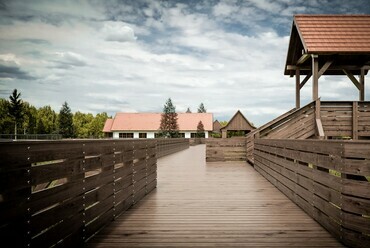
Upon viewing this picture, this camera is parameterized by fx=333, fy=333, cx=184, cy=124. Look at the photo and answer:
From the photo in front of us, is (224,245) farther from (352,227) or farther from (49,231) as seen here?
(49,231)

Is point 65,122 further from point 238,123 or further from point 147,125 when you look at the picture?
point 238,123

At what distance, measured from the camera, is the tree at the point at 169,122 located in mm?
65625

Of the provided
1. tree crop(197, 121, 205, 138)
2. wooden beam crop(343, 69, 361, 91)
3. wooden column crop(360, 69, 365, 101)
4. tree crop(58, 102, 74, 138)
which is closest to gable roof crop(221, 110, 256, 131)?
tree crop(197, 121, 205, 138)

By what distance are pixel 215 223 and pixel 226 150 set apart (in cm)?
1132

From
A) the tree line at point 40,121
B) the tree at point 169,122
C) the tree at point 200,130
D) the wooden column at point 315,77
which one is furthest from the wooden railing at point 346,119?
the tree line at point 40,121

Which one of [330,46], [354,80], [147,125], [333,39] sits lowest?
[147,125]

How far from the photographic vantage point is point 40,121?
102 metres

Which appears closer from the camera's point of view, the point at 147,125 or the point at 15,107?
the point at 147,125

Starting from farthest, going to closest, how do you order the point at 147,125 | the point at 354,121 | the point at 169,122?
the point at 147,125, the point at 169,122, the point at 354,121

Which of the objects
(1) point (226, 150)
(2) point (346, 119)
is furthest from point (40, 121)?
(2) point (346, 119)

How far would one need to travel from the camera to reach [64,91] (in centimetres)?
10250

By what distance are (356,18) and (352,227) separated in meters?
13.5

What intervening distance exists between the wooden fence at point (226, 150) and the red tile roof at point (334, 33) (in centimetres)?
560

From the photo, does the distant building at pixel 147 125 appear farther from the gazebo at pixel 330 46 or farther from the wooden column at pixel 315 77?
the wooden column at pixel 315 77
